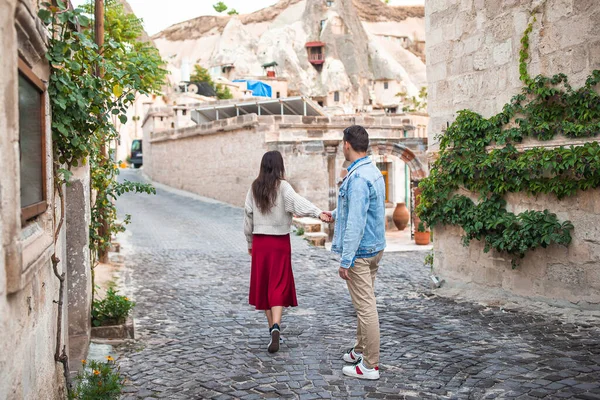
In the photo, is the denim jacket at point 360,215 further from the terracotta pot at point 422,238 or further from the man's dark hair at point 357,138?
the terracotta pot at point 422,238

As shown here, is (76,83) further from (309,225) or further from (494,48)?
(309,225)

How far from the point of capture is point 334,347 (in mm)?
5441

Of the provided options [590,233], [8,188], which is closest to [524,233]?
[590,233]

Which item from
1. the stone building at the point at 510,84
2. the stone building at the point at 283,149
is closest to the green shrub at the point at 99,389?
the stone building at the point at 510,84

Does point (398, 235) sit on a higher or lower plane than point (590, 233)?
lower

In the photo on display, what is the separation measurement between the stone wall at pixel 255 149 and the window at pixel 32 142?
12.5 metres

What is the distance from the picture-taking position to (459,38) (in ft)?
26.3

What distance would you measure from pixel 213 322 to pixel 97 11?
4806mm

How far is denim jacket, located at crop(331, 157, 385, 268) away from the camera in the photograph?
450 centimetres

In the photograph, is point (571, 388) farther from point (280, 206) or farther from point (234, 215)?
point (234, 215)

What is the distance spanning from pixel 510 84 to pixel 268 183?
11.5 ft

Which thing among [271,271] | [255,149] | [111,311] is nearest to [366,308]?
[271,271]

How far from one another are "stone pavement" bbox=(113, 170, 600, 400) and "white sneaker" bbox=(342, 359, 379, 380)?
8 cm

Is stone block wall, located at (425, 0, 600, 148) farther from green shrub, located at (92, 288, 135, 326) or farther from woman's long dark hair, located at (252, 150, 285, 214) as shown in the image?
green shrub, located at (92, 288, 135, 326)
